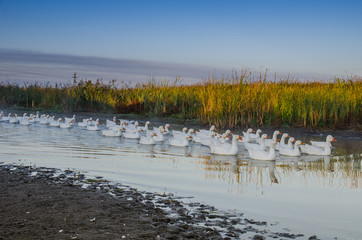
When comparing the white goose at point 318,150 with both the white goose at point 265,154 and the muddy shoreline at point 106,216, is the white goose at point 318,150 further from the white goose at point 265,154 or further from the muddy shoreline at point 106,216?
the muddy shoreline at point 106,216

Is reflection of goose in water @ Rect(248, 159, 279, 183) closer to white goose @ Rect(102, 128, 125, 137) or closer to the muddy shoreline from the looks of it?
the muddy shoreline

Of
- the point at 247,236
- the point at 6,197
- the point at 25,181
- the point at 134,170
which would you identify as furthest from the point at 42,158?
the point at 247,236

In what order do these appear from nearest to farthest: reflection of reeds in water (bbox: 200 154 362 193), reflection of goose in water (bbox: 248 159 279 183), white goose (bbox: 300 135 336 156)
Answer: reflection of reeds in water (bbox: 200 154 362 193)
reflection of goose in water (bbox: 248 159 279 183)
white goose (bbox: 300 135 336 156)

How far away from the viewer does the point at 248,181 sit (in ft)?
32.0

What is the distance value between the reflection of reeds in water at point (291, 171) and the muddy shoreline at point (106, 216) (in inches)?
92.4

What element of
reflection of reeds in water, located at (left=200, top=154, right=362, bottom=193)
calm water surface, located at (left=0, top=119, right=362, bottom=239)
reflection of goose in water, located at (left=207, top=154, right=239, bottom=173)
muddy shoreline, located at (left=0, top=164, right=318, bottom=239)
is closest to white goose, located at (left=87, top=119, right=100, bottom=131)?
calm water surface, located at (left=0, top=119, right=362, bottom=239)

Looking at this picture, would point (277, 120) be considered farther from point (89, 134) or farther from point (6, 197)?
point (6, 197)

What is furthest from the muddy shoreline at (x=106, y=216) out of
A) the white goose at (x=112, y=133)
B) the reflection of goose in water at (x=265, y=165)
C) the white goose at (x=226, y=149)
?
the white goose at (x=112, y=133)

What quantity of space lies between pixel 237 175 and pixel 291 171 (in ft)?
6.47

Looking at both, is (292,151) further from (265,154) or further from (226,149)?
(226,149)

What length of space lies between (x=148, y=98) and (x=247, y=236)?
25.0 m

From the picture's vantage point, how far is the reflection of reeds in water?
390 inches

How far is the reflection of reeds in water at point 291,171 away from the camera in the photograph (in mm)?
9898

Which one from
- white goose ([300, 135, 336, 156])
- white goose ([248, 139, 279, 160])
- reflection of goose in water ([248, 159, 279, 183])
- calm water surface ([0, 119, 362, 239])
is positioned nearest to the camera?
calm water surface ([0, 119, 362, 239])
